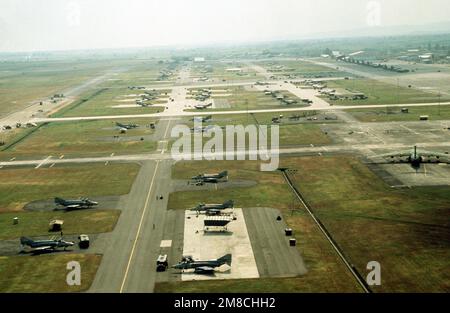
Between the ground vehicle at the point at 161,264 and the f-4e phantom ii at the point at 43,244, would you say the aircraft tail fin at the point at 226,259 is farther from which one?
the f-4e phantom ii at the point at 43,244

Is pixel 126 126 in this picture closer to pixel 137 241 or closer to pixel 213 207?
pixel 213 207

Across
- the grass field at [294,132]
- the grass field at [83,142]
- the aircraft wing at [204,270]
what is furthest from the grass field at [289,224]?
the grass field at [83,142]

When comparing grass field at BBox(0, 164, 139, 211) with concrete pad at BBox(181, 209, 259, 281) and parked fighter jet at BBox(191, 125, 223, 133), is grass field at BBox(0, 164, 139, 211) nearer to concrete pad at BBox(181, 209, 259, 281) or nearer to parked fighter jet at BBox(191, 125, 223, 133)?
concrete pad at BBox(181, 209, 259, 281)

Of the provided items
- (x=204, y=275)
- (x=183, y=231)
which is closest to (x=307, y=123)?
(x=183, y=231)

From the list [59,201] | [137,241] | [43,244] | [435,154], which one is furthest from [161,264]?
[435,154]

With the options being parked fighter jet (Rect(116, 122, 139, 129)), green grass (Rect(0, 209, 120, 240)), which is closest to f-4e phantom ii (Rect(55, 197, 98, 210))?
green grass (Rect(0, 209, 120, 240))

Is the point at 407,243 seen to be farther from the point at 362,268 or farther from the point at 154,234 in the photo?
the point at 154,234
